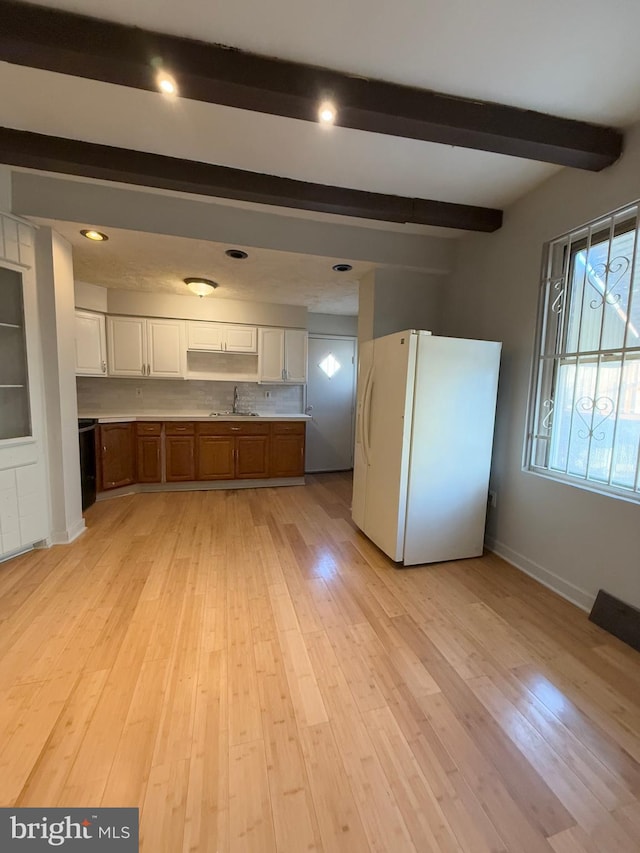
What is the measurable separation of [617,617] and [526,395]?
1.43 meters

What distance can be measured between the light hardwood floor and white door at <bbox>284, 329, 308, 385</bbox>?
2.85 metres

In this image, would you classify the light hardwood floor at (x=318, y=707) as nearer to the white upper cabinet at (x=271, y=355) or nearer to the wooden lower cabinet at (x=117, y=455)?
the wooden lower cabinet at (x=117, y=455)

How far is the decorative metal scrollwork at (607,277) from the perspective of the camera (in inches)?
81.3

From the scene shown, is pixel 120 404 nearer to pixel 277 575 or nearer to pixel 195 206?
pixel 195 206

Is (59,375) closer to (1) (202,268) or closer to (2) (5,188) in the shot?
(2) (5,188)

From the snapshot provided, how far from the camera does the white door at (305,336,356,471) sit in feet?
17.5

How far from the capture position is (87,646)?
176 centimetres

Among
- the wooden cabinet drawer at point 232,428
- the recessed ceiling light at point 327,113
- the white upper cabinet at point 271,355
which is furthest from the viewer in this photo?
the white upper cabinet at point 271,355

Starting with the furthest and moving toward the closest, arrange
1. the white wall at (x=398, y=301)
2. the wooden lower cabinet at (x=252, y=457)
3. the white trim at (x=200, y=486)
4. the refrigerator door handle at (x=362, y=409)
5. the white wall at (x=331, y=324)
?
the white wall at (x=331, y=324), the wooden lower cabinet at (x=252, y=457), the white trim at (x=200, y=486), the white wall at (x=398, y=301), the refrigerator door handle at (x=362, y=409)

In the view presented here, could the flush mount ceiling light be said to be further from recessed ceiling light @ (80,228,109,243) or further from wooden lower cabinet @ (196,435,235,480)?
wooden lower cabinet @ (196,435,235,480)

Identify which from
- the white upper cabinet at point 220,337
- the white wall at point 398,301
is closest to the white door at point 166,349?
the white upper cabinet at point 220,337

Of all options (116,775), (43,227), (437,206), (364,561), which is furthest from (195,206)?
(116,775)

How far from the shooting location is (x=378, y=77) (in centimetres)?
166

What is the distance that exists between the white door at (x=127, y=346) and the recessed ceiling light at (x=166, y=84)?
310cm
